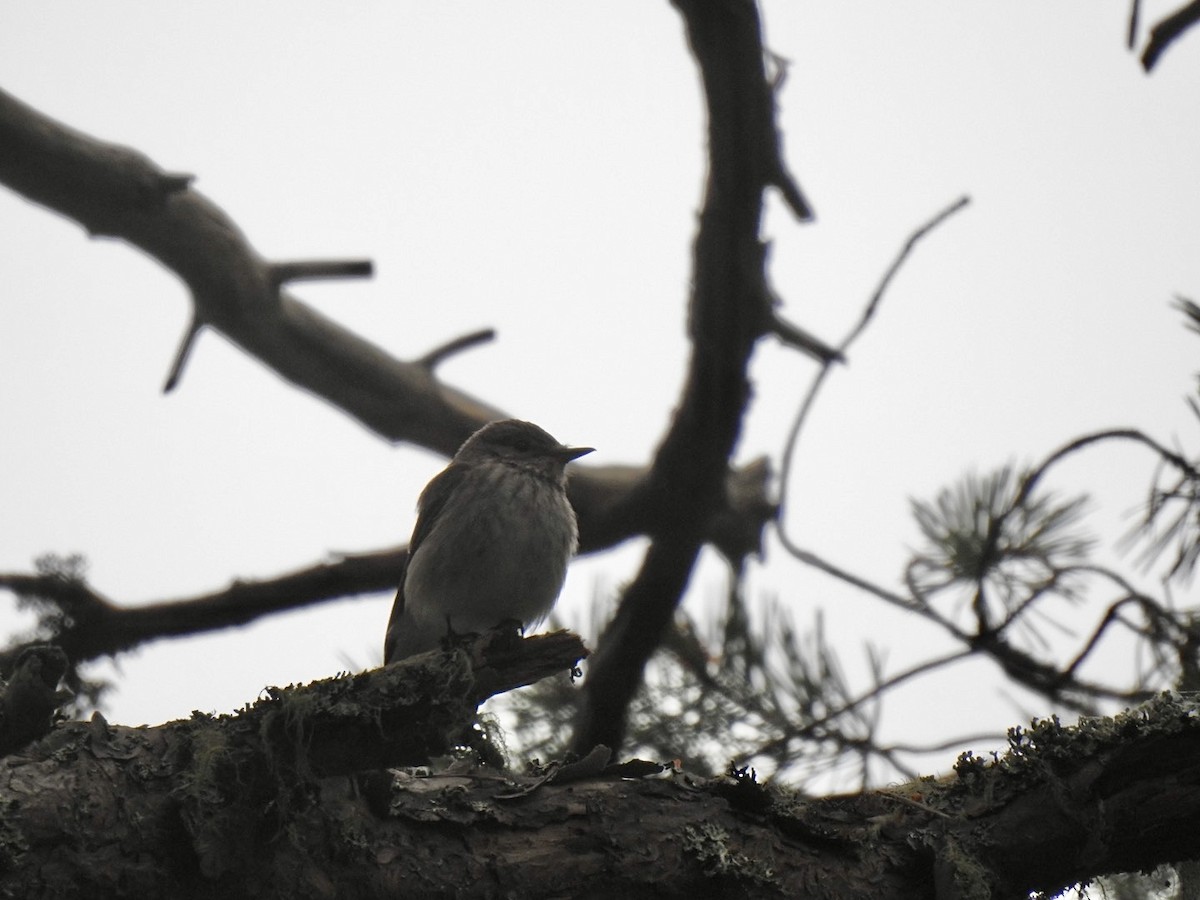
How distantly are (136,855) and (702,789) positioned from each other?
1419mm

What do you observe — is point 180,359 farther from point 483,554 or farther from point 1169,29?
point 1169,29

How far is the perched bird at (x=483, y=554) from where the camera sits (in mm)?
5211

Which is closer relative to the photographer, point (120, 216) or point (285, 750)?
point (285, 750)

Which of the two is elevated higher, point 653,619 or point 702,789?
point 653,619

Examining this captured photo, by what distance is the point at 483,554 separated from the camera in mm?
5199

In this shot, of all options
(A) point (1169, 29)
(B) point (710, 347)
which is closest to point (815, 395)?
(B) point (710, 347)

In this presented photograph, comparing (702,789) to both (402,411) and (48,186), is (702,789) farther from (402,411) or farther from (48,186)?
(48,186)

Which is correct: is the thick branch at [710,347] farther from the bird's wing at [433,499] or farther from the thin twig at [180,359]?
the thin twig at [180,359]

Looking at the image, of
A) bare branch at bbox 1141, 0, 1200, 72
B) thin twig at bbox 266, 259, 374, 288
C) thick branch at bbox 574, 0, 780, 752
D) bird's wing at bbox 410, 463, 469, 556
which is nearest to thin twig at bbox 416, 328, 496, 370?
thin twig at bbox 266, 259, 374, 288

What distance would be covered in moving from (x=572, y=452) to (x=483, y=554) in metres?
0.91

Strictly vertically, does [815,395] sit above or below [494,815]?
above

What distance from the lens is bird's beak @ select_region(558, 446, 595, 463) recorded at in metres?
5.87

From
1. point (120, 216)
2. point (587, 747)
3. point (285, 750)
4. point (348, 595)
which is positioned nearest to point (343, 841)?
point (285, 750)

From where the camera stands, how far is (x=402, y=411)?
6.70m
